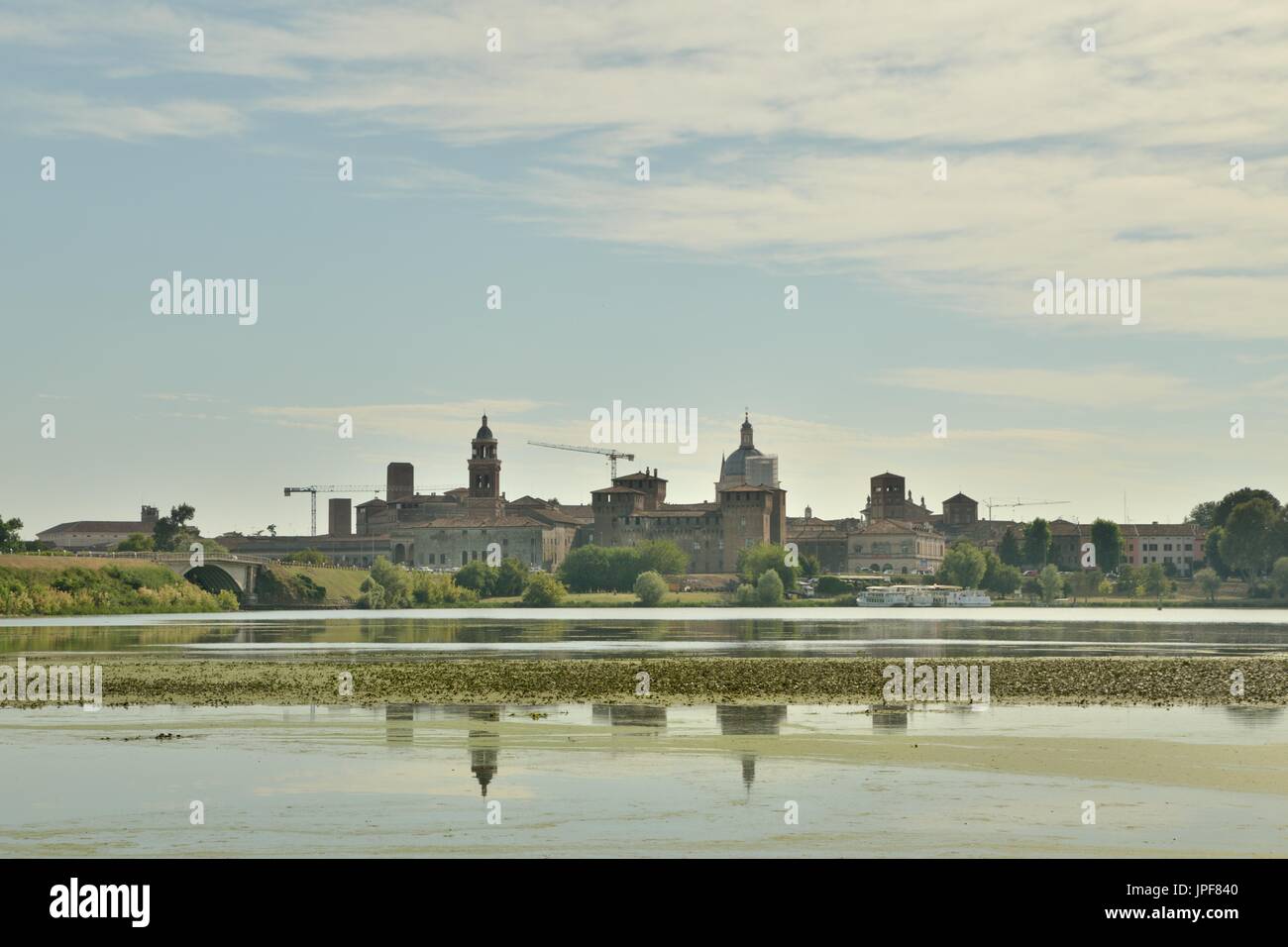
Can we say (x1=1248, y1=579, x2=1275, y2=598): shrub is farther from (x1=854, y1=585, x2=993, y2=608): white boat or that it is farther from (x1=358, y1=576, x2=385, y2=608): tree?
(x1=358, y1=576, x2=385, y2=608): tree

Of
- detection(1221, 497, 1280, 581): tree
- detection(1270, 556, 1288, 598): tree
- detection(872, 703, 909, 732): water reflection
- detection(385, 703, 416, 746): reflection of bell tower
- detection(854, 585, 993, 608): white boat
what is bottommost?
detection(854, 585, 993, 608): white boat

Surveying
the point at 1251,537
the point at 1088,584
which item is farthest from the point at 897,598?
the point at 1251,537

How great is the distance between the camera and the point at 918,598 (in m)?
180

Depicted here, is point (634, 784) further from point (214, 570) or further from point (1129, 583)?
point (1129, 583)

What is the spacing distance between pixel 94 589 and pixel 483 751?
112 metres

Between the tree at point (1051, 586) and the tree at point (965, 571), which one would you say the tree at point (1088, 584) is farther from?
the tree at point (965, 571)

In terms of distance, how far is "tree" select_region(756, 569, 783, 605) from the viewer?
177750mm

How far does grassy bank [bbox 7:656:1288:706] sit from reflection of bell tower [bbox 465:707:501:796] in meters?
4.41

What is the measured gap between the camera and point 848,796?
2348cm

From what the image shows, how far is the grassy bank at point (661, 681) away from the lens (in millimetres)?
39406

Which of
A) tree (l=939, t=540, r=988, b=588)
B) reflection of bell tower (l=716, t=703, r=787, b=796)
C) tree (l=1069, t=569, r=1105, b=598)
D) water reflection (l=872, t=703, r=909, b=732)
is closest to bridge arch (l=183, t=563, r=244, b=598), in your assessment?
tree (l=939, t=540, r=988, b=588)

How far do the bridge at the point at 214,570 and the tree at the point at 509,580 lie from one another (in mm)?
26516
